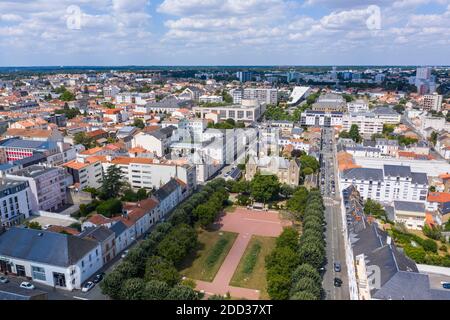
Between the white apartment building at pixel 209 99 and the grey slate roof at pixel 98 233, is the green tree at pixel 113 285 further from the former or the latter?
the white apartment building at pixel 209 99

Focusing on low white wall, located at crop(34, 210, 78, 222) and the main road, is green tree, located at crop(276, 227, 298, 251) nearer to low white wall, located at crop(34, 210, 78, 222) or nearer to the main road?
the main road

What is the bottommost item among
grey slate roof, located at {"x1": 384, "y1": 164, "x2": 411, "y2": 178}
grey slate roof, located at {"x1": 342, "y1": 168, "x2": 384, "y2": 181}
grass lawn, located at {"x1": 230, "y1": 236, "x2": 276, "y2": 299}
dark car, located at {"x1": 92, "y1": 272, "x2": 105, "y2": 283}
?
grass lawn, located at {"x1": 230, "y1": 236, "x2": 276, "y2": 299}

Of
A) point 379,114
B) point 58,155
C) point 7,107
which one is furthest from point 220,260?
point 7,107

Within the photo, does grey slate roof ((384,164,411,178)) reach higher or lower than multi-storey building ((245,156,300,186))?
higher

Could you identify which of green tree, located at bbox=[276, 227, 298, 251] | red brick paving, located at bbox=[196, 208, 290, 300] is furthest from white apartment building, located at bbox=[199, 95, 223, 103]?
green tree, located at bbox=[276, 227, 298, 251]

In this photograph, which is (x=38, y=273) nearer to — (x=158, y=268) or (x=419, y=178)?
(x=158, y=268)

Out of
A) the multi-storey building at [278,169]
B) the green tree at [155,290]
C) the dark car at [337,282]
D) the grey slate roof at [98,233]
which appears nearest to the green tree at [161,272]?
the green tree at [155,290]
